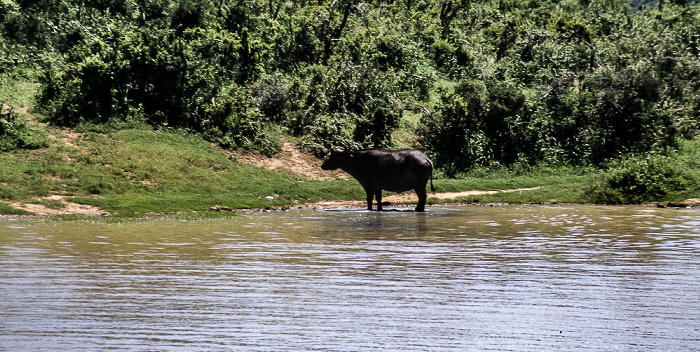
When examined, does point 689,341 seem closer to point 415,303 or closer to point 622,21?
point 415,303

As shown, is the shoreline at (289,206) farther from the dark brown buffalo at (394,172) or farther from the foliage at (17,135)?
the foliage at (17,135)

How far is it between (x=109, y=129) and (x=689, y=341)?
2523 cm

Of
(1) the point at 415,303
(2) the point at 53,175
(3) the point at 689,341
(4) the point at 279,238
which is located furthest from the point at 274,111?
(3) the point at 689,341

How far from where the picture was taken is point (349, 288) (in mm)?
10984

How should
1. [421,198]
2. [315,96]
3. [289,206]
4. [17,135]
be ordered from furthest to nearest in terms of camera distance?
1. [315,96]
2. [17,135]
3. [289,206]
4. [421,198]

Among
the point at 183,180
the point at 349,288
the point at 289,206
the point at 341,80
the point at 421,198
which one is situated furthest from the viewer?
the point at 341,80

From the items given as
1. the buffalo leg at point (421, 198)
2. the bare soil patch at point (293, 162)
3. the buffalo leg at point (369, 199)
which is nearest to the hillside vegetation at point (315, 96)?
the bare soil patch at point (293, 162)

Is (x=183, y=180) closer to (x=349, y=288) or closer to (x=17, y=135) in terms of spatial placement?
(x=17, y=135)

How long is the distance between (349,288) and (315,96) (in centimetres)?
2601

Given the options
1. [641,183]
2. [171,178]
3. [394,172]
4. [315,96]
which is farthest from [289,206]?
[315,96]

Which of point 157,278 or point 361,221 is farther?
point 361,221

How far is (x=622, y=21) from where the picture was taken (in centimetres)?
5012

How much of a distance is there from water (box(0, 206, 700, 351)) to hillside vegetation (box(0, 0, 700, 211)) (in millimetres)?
9117

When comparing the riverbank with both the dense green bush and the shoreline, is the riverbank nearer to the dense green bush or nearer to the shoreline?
the shoreline
